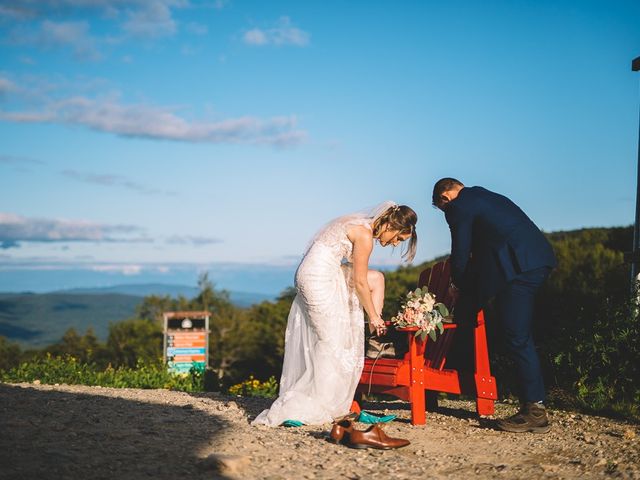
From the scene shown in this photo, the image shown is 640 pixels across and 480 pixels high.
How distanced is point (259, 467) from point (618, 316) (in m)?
4.07

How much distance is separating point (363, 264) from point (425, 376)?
1179 millimetres

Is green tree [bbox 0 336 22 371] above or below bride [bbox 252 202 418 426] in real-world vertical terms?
below

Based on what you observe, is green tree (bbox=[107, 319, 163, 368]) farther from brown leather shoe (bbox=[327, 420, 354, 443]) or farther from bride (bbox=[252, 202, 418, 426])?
brown leather shoe (bbox=[327, 420, 354, 443])

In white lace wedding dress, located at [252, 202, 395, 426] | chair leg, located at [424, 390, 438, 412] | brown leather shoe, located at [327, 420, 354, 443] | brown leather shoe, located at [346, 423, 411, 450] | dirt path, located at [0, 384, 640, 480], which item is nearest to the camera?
dirt path, located at [0, 384, 640, 480]

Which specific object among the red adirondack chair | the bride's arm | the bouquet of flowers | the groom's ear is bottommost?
the red adirondack chair

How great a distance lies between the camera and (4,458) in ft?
14.0

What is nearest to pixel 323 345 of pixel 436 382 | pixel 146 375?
pixel 436 382

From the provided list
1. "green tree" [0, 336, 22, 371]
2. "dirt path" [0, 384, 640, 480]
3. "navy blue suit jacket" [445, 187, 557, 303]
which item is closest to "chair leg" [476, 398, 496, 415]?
"dirt path" [0, 384, 640, 480]

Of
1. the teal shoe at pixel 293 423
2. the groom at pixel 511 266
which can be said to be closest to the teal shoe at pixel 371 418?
the teal shoe at pixel 293 423

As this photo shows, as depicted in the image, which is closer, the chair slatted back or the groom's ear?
the groom's ear

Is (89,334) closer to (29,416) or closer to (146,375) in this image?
(146,375)

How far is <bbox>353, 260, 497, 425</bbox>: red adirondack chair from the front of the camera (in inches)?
242

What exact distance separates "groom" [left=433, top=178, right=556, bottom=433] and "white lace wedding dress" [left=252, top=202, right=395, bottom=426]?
720mm

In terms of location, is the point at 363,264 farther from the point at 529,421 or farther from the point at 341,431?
the point at 529,421
